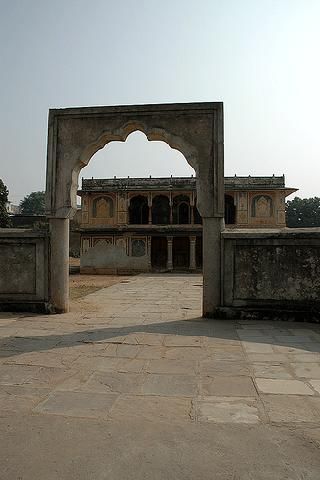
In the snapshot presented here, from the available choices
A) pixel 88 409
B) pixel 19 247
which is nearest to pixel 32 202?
pixel 19 247

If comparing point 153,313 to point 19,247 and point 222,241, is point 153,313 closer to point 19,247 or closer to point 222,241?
point 222,241

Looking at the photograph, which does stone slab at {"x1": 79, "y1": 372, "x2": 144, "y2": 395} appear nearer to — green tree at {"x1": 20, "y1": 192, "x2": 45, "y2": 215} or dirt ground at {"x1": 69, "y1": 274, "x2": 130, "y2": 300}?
dirt ground at {"x1": 69, "y1": 274, "x2": 130, "y2": 300}

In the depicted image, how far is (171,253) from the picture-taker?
1235 inches

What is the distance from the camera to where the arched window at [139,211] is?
110 ft

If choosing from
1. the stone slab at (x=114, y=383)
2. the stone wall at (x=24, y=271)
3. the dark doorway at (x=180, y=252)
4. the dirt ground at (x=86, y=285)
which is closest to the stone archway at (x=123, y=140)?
the stone wall at (x=24, y=271)

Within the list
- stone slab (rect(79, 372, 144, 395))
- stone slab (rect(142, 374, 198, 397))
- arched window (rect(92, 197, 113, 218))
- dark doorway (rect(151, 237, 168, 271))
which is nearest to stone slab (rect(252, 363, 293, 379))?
stone slab (rect(142, 374, 198, 397))

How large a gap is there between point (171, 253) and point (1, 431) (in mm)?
28822

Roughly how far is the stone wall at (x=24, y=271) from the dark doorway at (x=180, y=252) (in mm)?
25409

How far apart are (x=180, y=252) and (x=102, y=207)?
299 inches

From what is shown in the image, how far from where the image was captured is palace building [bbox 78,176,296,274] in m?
30.8

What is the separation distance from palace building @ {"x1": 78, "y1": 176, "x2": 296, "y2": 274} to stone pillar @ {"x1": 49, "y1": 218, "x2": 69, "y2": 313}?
75.0ft

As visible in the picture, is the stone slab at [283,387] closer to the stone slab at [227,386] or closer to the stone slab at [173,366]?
the stone slab at [227,386]

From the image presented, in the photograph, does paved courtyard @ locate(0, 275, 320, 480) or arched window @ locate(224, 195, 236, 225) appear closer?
paved courtyard @ locate(0, 275, 320, 480)

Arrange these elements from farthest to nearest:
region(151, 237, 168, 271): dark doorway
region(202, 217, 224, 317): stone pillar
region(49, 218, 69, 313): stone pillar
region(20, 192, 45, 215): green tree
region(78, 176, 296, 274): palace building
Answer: region(20, 192, 45, 215): green tree → region(151, 237, 168, 271): dark doorway → region(78, 176, 296, 274): palace building → region(49, 218, 69, 313): stone pillar → region(202, 217, 224, 317): stone pillar
